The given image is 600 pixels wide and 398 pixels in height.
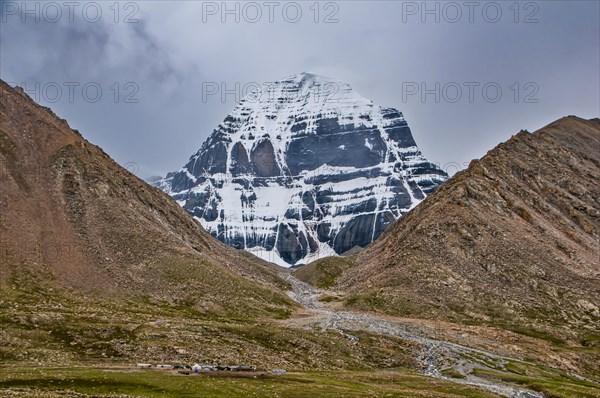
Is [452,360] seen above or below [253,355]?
below

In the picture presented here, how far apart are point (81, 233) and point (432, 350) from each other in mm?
95499

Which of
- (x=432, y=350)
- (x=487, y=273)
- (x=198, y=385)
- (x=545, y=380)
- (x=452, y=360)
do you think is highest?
(x=487, y=273)

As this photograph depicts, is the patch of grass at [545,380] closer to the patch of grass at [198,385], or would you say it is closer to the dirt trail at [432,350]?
the dirt trail at [432,350]

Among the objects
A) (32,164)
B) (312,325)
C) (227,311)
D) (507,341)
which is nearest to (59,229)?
(32,164)

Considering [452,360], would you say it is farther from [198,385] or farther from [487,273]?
[487,273]

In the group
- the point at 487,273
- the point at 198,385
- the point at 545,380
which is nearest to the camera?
the point at 198,385

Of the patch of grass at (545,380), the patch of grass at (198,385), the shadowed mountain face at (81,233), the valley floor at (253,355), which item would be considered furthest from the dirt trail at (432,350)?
the shadowed mountain face at (81,233)

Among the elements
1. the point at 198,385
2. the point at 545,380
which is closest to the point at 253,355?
the point at 198,385

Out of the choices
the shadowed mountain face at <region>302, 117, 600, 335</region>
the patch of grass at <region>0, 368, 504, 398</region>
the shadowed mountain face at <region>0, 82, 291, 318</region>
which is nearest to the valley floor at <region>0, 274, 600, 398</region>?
the patch of grass at <region>0, 368, 504, 398</region>

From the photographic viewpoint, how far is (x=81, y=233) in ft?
458

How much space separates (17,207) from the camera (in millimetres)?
137000

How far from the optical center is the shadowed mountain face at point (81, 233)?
409ft

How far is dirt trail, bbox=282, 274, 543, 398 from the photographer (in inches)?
3403

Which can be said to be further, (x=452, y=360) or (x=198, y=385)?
(x=452, y=360)
